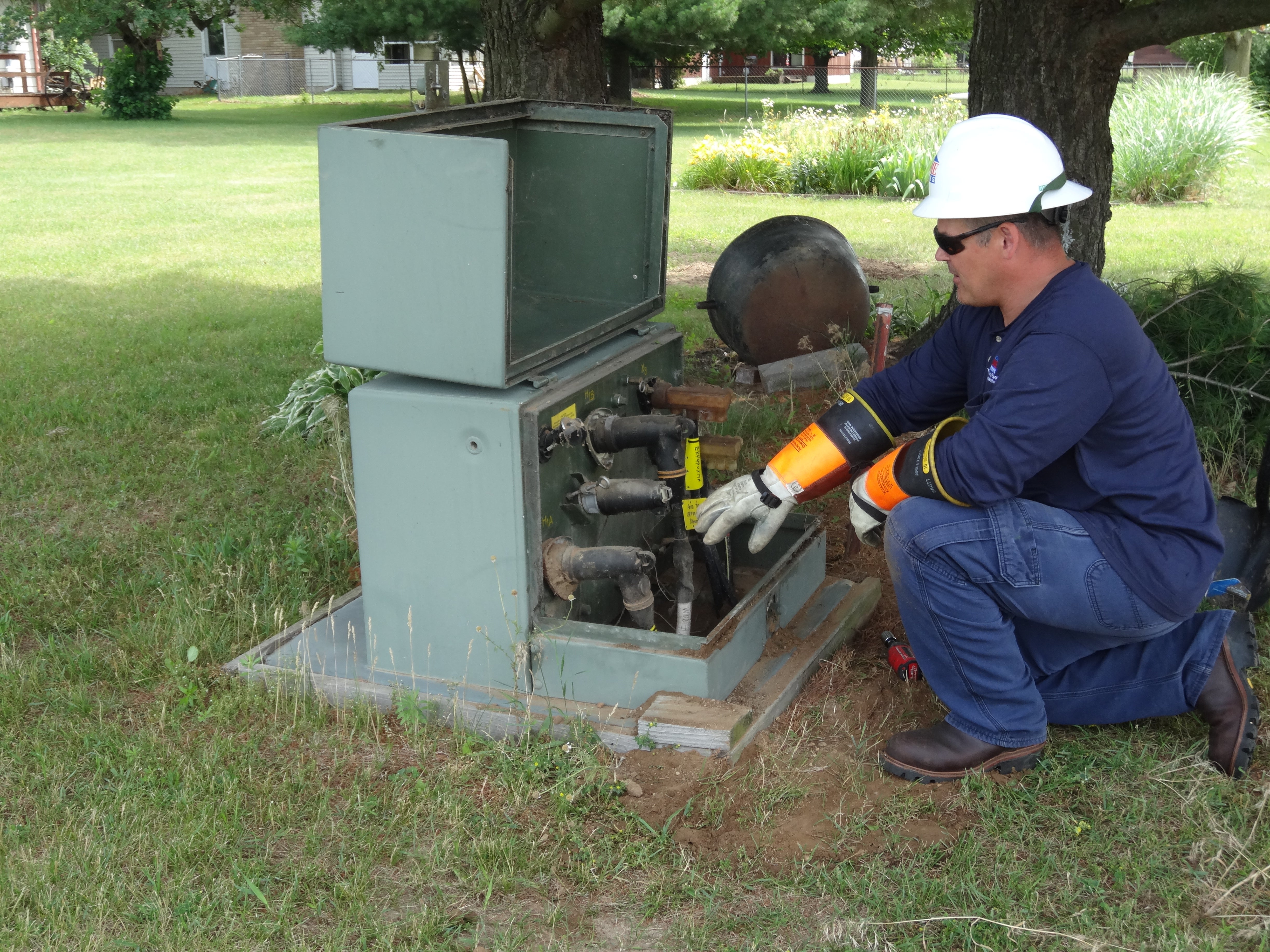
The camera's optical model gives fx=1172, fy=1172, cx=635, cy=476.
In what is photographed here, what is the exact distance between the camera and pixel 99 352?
6602mm

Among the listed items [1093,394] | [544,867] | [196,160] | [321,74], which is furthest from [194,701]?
[321,74]

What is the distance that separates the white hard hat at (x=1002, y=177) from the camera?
8.46ft

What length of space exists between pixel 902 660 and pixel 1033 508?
0.78 m

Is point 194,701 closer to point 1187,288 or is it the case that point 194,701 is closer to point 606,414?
point 606,414

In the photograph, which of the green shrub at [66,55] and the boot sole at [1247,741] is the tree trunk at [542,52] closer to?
the boot sole at [1247,741]

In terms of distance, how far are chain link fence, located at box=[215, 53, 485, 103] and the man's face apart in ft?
109

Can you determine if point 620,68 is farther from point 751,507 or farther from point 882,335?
point 751,507

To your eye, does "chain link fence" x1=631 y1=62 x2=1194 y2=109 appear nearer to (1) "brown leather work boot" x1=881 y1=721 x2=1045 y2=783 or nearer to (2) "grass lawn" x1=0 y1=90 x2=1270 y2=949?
(2) "grass lawn" x1=0 y1=90 x2=1270 y2=949

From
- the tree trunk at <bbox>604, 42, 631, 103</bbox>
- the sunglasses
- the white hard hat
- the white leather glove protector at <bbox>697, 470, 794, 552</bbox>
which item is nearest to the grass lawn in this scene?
the white leather glove protector at <bbox>697, 470, 794, 552</bbox>

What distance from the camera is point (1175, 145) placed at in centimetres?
1267

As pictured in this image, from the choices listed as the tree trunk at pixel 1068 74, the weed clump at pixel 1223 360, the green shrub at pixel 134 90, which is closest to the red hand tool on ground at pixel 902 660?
the weed clump at pixel 1223 360

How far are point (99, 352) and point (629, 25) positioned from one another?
17454 millimetres

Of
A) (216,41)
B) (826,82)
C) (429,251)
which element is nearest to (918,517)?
(429,251)

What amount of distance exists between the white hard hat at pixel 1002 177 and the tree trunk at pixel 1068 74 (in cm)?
242
